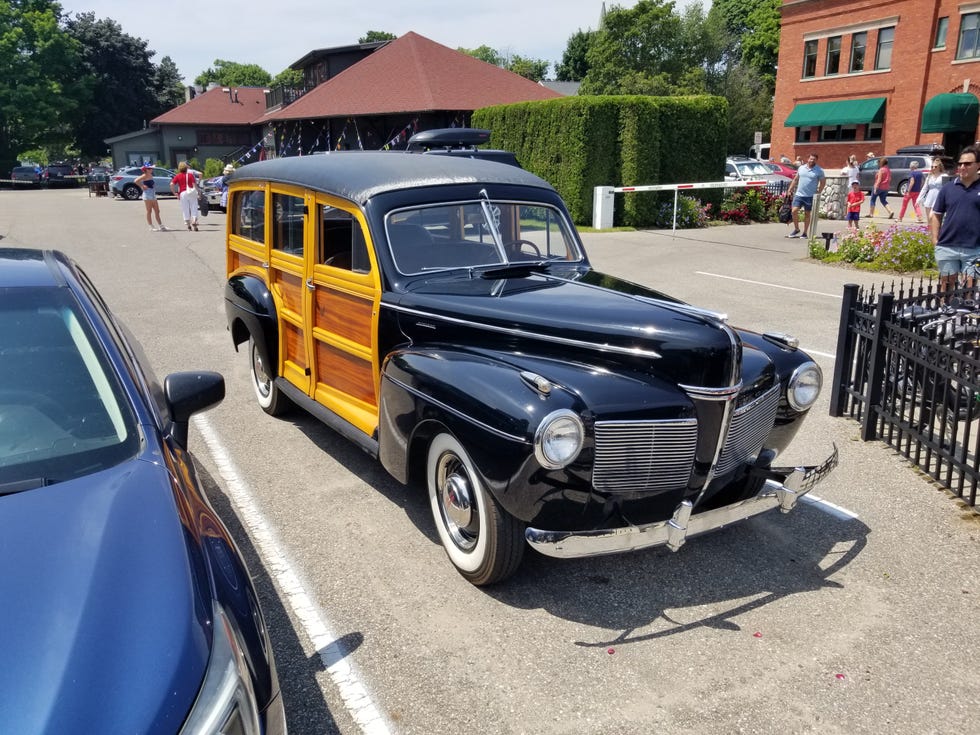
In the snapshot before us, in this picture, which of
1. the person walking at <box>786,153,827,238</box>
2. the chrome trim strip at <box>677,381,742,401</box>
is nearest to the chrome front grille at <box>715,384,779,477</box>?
the chrome trim strip at <box>677,381,742,401</box>

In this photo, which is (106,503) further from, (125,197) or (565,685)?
(125,197)

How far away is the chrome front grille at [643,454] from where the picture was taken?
3.36 meters

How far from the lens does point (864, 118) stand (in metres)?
37.3

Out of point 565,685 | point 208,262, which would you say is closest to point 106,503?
point 565,685

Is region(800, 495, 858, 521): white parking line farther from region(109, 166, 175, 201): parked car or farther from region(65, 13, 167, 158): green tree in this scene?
region(65, 13, 167, 158): green tree

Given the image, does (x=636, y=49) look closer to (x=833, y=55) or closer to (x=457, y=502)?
(x=833, y=55)

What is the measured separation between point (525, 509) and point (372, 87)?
3321 cm

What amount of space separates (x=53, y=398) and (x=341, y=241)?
7.93ft

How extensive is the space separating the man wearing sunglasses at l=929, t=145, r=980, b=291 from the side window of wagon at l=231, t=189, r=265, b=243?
5.97 meters

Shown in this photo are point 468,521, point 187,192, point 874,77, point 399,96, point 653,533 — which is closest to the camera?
point 653,533

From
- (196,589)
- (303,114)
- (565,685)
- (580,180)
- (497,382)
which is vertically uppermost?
(303,114)

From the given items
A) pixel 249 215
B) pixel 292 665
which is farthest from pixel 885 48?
pixel 292 665

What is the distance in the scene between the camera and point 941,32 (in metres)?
34.5

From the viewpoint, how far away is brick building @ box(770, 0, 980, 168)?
33500 millimetres
